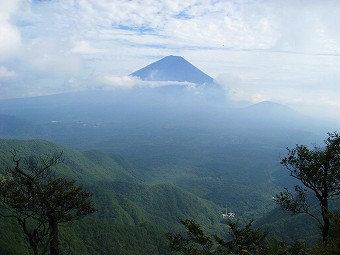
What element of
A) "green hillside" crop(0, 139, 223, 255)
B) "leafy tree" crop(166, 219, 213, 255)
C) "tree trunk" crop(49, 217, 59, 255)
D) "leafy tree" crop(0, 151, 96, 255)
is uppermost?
"leafy tree" crop(0, 151, 96, 255)

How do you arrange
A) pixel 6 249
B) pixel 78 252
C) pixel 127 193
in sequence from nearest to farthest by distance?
pixel 6 249
pixel 78 252
pixel 127 193

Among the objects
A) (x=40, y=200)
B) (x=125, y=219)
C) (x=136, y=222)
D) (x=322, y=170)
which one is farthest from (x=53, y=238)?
(x=136, y=222)

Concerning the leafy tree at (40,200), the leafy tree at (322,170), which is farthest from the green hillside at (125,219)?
the leafy tree at (322,170)

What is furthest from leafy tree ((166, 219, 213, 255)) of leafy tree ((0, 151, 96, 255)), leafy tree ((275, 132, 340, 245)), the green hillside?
the green hillside

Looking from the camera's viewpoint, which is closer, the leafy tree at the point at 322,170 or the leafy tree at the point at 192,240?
the leafy tree at the point at 322,170

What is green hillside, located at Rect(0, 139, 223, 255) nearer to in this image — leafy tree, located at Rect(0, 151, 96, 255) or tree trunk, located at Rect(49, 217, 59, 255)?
tree trunk, located at Rect(49, 217, 59, 255)

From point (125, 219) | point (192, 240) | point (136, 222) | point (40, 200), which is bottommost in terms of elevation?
point (136, 222)

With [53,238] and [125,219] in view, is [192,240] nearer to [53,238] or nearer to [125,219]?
[53,238]

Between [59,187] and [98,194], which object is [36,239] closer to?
[59,187]

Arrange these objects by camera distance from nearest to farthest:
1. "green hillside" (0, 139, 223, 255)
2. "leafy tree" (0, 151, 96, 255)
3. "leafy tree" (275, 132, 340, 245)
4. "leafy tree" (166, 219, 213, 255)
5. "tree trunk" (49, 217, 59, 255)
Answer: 1. "leafy tree" (0, 151, 96, 255)
2. "tree trunk" (49, 217, 59, 255)
3. "leafy tree" (275, 132, 340, 245)
4. "leafy tree" (166, 219, 213, 255)
5. "green hillside" (0, 139, 223, 255)

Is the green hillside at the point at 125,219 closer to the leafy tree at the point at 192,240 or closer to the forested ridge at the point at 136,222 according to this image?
the forested ridge at the point at 136,222

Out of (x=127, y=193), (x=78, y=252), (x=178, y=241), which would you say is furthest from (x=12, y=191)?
(x=127, y=193)
